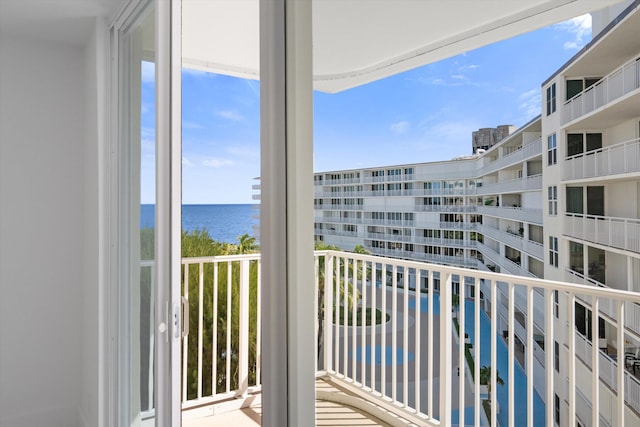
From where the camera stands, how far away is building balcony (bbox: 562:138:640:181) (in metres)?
4.94

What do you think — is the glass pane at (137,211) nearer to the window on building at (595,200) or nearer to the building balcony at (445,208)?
the window on building at (595,200)

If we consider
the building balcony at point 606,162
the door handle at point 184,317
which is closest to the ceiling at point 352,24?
the door handle at point 184,317

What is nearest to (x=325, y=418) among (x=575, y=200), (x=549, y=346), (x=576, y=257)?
(x=549, y=346)

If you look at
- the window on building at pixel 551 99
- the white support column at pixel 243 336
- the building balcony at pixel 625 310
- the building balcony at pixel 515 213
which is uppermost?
the window on building at pixel 551 99

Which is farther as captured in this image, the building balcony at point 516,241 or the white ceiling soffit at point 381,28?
the building balcony at point 516,241

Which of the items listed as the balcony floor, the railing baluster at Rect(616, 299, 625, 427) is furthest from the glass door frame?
the railing baluster at Rect(616, 299, 625, 427)

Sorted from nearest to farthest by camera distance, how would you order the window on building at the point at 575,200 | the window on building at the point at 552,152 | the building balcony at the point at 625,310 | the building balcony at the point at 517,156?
the building balcony at the point at 625,310 < the window on building at the point at 575,200 < the window on building at the point at 552,152 < the building balcony at the point at 517,156

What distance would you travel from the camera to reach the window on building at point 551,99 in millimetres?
6763

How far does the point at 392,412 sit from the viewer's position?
2256mm

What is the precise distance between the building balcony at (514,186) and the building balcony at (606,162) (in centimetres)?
77

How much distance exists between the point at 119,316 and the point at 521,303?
838 cm

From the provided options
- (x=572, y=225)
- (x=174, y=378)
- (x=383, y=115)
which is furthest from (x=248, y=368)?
(x=383, y=115)

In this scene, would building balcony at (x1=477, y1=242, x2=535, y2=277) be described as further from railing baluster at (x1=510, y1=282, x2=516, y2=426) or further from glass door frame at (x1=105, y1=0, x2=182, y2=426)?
glass door frame at (x1=105, y1=0, x2=182, y2=426)

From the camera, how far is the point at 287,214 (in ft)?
2.39
